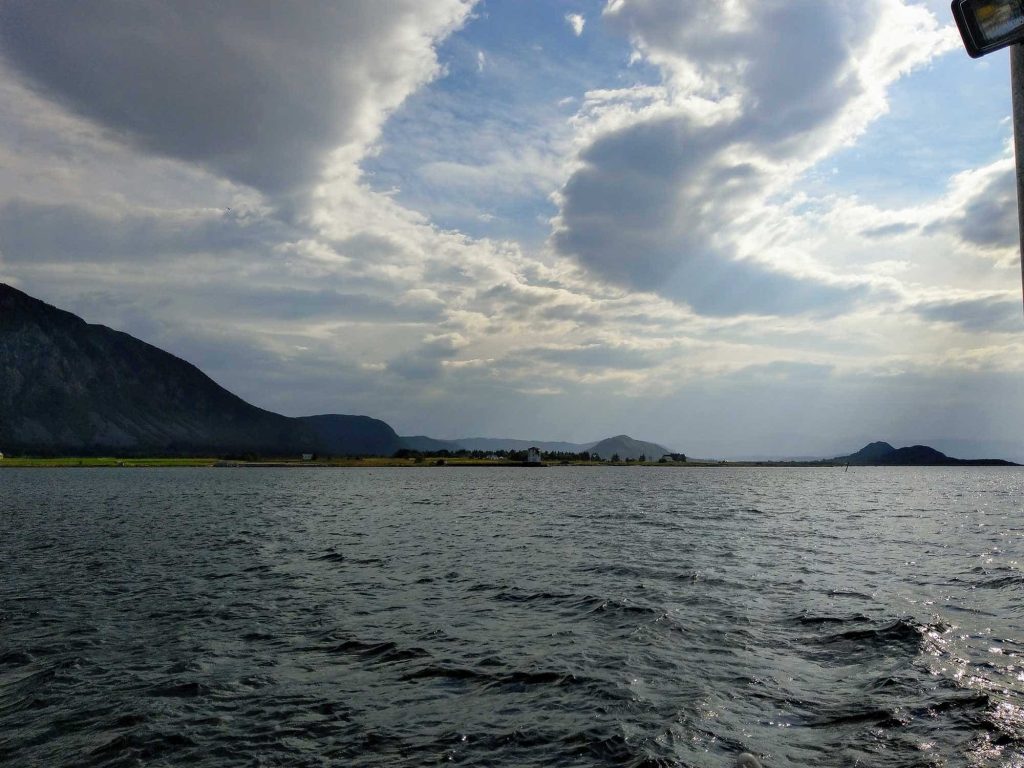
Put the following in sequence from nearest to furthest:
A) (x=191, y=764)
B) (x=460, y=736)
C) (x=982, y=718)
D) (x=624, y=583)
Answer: (x=191, y=764) → (x=460, y=736) → (x=982, y=718) → (x=624, y=583)

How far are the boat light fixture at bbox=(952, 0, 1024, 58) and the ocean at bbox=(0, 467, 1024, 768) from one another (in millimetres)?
14648

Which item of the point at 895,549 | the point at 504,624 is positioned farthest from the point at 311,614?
the point at 895,549

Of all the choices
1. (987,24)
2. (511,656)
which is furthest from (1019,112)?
(511,656)

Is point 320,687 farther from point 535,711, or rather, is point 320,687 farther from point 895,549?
point 895,549

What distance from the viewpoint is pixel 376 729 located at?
54.3 feet

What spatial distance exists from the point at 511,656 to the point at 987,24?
21678 millimetres

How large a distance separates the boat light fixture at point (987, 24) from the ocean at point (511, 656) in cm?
1465

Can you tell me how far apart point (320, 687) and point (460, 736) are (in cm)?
579

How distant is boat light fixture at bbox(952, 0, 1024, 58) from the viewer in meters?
5.65

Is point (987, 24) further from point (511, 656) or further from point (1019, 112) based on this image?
point (511, 656)

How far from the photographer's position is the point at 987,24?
581cm

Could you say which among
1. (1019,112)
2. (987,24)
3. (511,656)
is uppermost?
(987,24)

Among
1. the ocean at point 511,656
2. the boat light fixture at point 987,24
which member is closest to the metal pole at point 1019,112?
the boat light fixture at point 987,24

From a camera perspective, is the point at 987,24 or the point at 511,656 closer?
the point at 987,24
